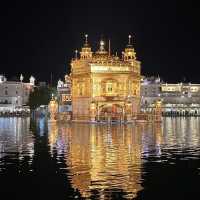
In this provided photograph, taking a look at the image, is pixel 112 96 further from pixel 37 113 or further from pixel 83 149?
pixel 37 113

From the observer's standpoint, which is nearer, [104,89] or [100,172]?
[100,172]

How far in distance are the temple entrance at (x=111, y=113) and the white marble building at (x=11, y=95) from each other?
256 ft

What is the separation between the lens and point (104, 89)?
259ft

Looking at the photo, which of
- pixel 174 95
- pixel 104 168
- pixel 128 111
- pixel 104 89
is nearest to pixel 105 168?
pixel 104 168

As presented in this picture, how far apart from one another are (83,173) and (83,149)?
10035 mm

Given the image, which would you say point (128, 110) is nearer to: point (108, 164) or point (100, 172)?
point (108, 164)

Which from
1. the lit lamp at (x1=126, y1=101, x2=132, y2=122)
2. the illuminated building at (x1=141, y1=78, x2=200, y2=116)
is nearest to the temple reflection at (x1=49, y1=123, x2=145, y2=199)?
the lit lamp at (x1=126, y1=101, x2=132, y2=122)

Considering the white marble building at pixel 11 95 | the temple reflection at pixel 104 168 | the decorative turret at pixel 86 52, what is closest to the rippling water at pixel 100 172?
the temple reflection at pixel 104 168

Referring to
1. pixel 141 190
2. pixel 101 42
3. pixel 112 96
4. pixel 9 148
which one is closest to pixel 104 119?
pixel 112 96

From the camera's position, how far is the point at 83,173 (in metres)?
21.3

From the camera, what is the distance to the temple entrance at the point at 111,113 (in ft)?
250

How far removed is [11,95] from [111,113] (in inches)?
3244

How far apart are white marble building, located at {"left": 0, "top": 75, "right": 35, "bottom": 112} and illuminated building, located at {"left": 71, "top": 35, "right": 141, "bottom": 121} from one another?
76.0m

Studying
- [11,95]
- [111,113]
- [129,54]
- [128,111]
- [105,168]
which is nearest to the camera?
[105,168]
